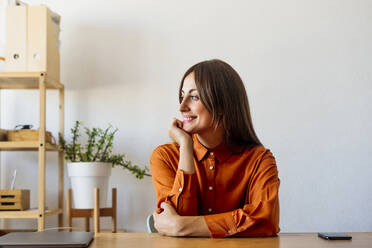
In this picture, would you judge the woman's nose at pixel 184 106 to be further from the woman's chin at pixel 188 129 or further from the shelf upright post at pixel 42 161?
the shelf upright post at pixel 42 161

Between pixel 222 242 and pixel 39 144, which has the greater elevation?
pixel 39 144

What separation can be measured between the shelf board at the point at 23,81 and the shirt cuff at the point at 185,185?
1.30 metres

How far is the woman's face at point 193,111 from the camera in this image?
5.28 feet

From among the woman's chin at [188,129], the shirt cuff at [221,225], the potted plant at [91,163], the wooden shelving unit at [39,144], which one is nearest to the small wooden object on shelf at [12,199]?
the wooden shelving unit at [39,144]

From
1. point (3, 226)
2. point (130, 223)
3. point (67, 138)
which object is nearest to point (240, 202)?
point (130, 223)

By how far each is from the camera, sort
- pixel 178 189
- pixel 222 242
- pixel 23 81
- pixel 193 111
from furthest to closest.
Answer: pixel 23 81 < pixel 193 111 < pixel 178 189 < pixel 222 242

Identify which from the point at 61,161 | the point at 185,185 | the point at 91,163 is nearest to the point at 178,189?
the point at 185,185

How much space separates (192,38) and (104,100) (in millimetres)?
690

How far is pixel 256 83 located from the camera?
292 centimetres

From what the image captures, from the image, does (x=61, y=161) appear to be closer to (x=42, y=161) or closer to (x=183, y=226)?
(x=42, y=161)

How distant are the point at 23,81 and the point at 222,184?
1.55 m

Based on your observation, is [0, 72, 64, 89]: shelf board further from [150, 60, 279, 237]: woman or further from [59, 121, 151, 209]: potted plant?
[150, 60, 279, 237]: woman

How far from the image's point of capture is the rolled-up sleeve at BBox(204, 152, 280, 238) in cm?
131

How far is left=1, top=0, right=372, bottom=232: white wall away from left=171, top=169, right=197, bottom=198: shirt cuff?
52.9 inches
